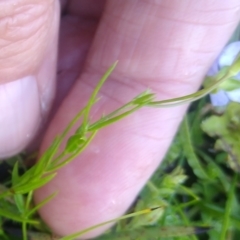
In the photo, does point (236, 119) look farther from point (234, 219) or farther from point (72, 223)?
point (72, 223)

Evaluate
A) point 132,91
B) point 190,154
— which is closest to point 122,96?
point 132,91

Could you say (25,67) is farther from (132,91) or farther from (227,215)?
(227,215)

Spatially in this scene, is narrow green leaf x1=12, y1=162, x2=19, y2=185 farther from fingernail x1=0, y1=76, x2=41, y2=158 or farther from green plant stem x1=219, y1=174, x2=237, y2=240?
green plant stem x1=219, y1=174, x2=237, y2=240

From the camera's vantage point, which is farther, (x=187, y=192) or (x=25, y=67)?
(x=187, y=192)

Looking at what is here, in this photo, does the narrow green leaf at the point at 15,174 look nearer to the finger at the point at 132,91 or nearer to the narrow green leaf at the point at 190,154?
the finger at the point at 132,91

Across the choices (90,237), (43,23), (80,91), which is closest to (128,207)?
(90,237)

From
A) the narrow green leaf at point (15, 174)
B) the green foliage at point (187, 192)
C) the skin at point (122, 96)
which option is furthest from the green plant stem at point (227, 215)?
the narrow green leaf at point (15, 174)

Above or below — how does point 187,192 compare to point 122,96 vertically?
below

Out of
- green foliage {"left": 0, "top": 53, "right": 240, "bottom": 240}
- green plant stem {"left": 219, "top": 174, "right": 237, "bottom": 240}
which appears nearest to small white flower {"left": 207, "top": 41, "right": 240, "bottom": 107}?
green foliage {"left": 0, "top": 53, "right": 240, "bottom": 240}
